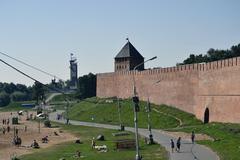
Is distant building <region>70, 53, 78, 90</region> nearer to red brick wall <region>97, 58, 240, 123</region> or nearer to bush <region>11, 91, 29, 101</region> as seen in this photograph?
bush <region>11, 91, 29, 101</region>

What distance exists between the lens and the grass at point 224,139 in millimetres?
27913

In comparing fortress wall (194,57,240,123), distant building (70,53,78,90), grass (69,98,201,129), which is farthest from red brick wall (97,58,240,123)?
distant building (70,53,78,90)

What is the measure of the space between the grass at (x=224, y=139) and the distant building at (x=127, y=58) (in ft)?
137

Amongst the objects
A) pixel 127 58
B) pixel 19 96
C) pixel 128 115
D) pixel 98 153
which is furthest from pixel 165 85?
pixel 19 96

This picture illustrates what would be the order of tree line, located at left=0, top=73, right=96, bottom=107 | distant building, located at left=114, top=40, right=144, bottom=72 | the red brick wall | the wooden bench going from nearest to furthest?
the wooden bench < the red brick wall < distant building, located at left=114, top=40, right=144, bottom=72 < tree line, located at left=0, top=73, right=96, bottom=107

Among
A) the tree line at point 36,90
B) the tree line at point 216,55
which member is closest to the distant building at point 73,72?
the tree line at point 36,90

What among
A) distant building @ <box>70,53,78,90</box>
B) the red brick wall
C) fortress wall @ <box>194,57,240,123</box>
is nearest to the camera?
fortress wall @ <box>194,57,240,123</box>

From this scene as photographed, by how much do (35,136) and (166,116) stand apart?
41.8 ft

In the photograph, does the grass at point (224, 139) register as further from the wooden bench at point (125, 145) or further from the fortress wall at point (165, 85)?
the fortress wall at point (165, 85)

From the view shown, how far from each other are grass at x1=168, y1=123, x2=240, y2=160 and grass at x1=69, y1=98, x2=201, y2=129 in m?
7.07

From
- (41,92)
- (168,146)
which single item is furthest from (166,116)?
(41,92)

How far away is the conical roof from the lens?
279 ft

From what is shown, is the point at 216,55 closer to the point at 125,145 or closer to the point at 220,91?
the point at 220,91

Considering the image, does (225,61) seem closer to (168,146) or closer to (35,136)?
(168,146)
